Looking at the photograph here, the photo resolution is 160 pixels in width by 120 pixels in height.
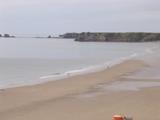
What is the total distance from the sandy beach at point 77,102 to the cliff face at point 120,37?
404 feet

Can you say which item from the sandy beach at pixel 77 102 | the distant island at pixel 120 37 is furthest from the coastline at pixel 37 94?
the distant island at pixel 120 37

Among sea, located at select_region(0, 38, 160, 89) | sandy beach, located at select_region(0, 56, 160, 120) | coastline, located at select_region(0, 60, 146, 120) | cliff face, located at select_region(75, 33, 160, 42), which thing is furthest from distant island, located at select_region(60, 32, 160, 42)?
sandy beach, located at select_region(0, 56, 160, 120)

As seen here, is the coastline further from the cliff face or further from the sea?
the cliff face

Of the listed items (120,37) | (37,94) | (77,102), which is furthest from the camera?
(120,37)

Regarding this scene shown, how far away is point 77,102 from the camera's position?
13.4 metres

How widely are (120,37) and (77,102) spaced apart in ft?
446

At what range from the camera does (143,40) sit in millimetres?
138250

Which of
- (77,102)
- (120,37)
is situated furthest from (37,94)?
(120,37)

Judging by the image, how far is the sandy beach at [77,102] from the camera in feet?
36.6

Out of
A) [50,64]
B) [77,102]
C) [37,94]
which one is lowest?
[50,64]

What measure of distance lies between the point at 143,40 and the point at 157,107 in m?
127

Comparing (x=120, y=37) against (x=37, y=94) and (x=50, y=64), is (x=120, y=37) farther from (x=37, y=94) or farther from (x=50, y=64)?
(x=37, y=94)

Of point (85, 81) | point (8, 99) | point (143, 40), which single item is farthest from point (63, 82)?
point (143, 40)

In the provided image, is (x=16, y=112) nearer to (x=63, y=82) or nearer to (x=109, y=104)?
(x=109, y=104)
